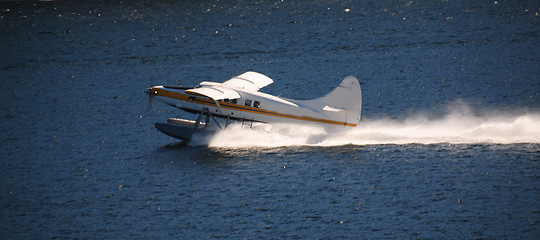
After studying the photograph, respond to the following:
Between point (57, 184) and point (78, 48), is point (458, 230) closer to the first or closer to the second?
point (57, 184)

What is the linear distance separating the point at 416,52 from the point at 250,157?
3244 cm

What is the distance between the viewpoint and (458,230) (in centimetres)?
3500

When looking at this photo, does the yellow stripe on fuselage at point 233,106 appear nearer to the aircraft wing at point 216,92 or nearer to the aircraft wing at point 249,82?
the aircraft wing at point 216,92

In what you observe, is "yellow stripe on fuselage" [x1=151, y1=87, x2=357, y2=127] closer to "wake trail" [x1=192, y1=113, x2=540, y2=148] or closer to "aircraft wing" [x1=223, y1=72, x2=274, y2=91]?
"wake trail" [x1=192, y1=113, x2=540, y2=148]

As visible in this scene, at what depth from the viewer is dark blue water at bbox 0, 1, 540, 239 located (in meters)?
37.1

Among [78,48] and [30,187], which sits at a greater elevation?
[78,48]

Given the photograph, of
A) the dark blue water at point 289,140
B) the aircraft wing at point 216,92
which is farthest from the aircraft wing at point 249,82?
the dark blue water at point 289,140

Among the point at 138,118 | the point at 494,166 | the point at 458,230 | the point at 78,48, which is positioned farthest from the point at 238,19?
the point at 458,230

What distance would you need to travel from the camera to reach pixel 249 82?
4731 centimetres

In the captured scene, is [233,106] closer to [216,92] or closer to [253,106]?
[253,106]

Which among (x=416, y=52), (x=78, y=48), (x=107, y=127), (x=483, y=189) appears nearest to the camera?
(x=483, y=189)

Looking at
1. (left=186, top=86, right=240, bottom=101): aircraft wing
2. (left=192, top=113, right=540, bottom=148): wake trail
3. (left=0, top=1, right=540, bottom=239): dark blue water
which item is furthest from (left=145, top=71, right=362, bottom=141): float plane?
(left=0, top=1, right=540, bottom=239): dark blue water

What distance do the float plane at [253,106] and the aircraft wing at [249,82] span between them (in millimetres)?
89

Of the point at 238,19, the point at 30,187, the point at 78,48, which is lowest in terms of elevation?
the point at 30,187
